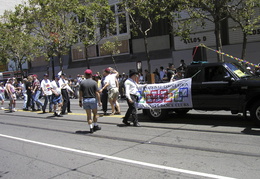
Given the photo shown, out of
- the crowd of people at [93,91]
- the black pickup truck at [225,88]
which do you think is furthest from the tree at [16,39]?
the black pickup truck at [225,88]

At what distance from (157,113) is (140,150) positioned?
301 cm

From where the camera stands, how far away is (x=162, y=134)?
703 centimetres

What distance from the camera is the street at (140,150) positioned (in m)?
4.53

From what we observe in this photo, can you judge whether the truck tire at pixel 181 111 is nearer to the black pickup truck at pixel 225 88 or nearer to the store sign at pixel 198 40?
the black pickup truck at pixel 225 88

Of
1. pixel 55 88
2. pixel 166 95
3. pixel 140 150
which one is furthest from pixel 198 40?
pixel 140 150

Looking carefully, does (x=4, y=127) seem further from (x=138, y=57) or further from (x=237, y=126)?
(x=138, y=57)

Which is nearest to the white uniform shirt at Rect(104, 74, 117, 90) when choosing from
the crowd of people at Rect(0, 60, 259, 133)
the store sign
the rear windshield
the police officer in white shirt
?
the crowd of people at Rect(0, 60, 259, 133)

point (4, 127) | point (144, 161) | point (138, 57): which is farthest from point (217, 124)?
point (138, 57)

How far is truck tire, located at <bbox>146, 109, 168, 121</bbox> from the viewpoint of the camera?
849 cm

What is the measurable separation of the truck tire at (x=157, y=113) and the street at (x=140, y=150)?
18 cm

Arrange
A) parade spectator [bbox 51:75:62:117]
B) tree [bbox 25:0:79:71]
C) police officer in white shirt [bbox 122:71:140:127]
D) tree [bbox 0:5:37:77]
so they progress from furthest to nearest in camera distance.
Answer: tree [bbox 0:5:37:77], tree [bbox 25:0:79:71], parade spectator [bbox 51:75:62:117], police officer in white shirt [bbox 122:71:140:127]

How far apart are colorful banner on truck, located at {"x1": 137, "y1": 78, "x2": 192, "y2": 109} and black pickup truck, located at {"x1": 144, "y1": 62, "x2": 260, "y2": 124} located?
218 millimetres

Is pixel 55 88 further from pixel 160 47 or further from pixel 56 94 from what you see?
pixel 160 47

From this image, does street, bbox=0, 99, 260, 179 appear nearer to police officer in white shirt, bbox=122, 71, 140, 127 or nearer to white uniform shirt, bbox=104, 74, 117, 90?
police officer in white shirt, bbox=122, 71, 140, 127
